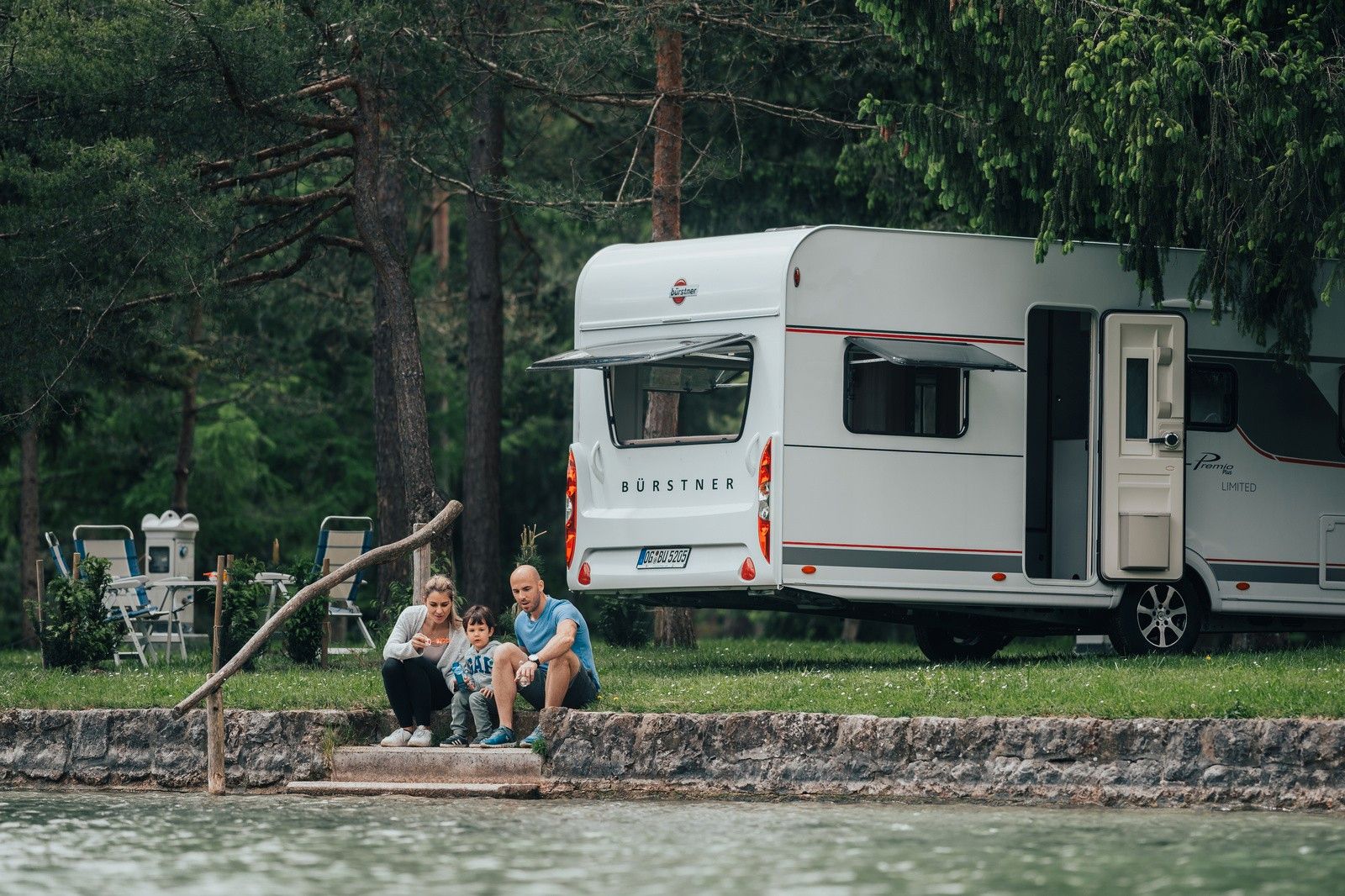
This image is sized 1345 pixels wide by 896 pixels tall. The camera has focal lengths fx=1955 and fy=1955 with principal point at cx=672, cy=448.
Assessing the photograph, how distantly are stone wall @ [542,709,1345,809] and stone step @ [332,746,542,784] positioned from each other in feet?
0.49

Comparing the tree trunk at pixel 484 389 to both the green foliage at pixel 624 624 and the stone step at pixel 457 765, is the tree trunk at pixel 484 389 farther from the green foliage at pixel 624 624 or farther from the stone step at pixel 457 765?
the stone step at pixel 457 765

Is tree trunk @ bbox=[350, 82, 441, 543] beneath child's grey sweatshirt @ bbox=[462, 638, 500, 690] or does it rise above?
above

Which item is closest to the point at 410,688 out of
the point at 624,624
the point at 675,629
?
the point at 624,624

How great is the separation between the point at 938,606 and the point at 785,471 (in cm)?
160

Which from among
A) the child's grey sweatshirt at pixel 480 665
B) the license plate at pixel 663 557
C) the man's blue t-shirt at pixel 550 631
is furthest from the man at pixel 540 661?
the license plate at pixel 663 557

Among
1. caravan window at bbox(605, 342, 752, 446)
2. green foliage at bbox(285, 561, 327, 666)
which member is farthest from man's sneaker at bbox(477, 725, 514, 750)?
green foliage at bbox(285, 561, 327, 666)

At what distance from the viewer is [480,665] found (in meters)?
11.3

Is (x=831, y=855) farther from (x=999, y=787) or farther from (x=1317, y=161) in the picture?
(x=1317, y=161)

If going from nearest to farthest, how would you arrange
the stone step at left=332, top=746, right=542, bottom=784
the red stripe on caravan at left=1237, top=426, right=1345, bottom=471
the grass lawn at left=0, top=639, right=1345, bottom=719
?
the grass lawn at left=0, top=639, right=1345, bottom=719 < the stone step at left=332, top=746, right=542, bottom=784 < the red stripe on caravan at left=1237, top=426, right=1345, bottom=471

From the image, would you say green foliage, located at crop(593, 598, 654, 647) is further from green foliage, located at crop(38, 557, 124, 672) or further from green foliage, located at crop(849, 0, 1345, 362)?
green foliage, located at crop(849, 0, 1345, 362)

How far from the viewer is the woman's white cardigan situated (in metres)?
11.3

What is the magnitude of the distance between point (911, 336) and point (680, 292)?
1598 millimetres

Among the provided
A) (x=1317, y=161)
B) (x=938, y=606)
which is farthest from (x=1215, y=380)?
(x=938, y=606)

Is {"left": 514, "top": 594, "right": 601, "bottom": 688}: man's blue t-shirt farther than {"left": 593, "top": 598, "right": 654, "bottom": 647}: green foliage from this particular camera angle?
No
